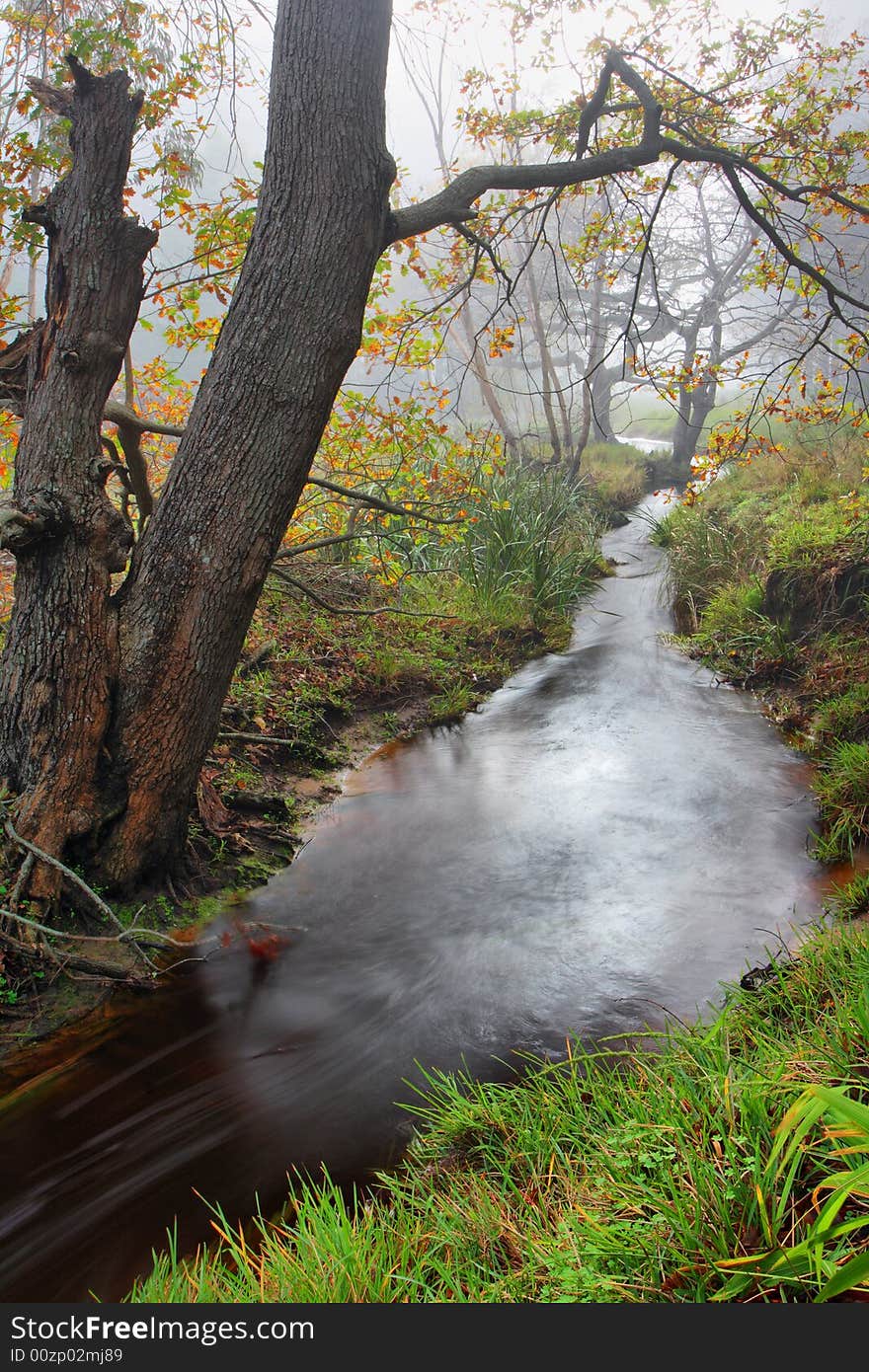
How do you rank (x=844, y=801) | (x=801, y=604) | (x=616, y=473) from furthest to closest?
(x=616, y=473)
(x=801, y=604)
(x=844, y=801)

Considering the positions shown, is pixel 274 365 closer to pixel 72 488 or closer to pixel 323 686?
pixel 72 488

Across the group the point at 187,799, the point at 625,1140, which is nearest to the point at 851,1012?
the point at 625,1140

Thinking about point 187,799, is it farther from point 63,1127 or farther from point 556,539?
point 556,539

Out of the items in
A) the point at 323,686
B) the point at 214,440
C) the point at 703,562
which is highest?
the point at 703,562

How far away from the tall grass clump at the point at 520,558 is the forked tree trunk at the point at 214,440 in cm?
457

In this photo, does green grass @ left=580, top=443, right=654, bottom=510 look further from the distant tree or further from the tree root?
the tree root

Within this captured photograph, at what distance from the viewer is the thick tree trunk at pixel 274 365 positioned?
3326mm

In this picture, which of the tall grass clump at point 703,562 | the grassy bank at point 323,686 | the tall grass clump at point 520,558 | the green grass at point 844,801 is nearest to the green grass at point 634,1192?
the grassy bank at point 323,686

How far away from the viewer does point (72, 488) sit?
3367 mm

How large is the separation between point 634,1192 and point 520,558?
298 inches

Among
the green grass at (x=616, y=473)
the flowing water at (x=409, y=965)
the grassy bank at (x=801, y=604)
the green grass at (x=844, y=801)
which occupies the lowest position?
the flowing water at (x=409, y=965)

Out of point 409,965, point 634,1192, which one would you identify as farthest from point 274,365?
point 634,1192

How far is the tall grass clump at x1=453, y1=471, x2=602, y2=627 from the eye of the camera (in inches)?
334

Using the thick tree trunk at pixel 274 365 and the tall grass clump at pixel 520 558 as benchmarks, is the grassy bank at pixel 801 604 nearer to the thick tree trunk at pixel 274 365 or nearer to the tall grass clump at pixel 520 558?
the tall grass clump at pixel 520 558
